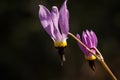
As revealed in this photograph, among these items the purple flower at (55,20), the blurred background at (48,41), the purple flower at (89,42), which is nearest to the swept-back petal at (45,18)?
the purple flower at (55,20)

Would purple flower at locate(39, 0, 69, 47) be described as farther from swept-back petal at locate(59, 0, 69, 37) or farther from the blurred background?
the blurred background

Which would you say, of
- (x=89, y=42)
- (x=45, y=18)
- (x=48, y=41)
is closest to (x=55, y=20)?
(x=45, y=18)

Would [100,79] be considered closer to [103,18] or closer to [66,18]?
[103,18]

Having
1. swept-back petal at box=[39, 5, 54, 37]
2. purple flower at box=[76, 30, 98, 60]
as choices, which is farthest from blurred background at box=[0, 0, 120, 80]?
swept-back petal at box=[39, 5, 54, 37]

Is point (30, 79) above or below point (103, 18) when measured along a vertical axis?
below

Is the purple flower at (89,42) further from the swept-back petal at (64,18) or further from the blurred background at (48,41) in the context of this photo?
the blurred background at (48,41)

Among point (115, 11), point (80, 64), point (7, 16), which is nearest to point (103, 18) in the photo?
point (115, 11)

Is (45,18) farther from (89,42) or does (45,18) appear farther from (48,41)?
(48,41)
